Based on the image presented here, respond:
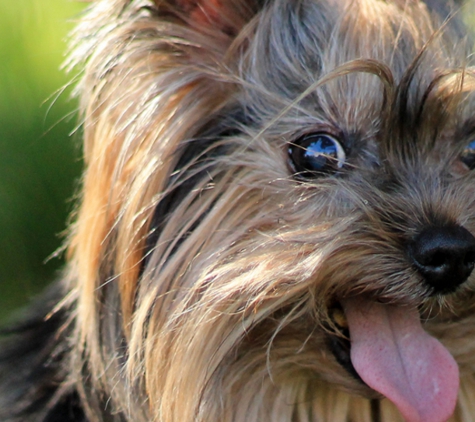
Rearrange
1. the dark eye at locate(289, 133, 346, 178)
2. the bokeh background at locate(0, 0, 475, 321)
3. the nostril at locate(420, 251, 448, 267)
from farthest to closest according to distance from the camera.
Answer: the bokeh background at locate(0, 0, 475, 321) → the dark eye at locate(289, 133, 346, 178) → the nostril at locate(420, 251, 448, 267)

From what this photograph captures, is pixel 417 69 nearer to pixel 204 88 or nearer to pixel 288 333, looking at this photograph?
pixel 204 88

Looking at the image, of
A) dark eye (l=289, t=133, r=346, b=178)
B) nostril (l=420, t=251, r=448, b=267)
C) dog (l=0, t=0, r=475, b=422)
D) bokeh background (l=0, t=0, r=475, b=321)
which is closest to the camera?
nostril (l=420, t=251, r=448, b=267)

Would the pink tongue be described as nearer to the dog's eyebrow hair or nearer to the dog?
the dog

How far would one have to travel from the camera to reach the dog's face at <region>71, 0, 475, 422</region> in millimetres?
1916

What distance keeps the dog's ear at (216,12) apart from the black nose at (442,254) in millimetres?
804

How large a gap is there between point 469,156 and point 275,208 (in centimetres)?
56

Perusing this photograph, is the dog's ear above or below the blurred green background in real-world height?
above

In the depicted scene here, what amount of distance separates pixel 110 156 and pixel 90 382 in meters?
0.69

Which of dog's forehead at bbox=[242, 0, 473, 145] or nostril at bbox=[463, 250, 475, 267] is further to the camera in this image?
dog's forehead at bbox=[242, 0, 473, 145]

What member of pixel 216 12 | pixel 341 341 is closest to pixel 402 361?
pixel 341 341

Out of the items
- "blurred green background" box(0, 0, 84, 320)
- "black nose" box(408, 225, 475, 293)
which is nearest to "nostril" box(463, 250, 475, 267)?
"black nose" box(408, 225, 475, 293)

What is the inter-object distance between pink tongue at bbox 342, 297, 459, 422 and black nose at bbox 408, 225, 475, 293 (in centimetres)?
17

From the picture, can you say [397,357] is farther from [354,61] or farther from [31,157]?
[31,157]

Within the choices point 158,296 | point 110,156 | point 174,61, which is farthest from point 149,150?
Answer: point 158,296
